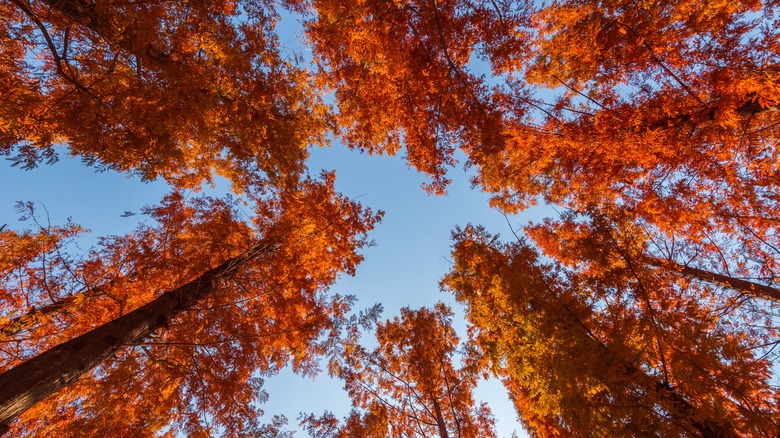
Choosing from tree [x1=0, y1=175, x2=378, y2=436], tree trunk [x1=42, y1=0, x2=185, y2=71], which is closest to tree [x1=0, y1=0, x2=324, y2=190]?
tree trunk [x1=42, y1=0, x2=185, y2=71]

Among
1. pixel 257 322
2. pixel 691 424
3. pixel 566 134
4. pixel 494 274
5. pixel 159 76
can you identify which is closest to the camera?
pixel 691 424

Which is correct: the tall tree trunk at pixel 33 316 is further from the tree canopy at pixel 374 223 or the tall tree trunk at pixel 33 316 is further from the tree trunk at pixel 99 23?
the tree trunk at pixel 99 23

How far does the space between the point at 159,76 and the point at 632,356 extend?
8570mm

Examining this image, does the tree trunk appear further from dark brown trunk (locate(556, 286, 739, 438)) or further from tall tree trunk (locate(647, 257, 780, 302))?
tall tree trunk (locate(647, 257, 780, 302))

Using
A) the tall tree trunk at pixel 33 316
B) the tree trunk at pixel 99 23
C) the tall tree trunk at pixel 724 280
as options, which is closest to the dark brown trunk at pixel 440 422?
the tall tree trunk at pixel 724 280

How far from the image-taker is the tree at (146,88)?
3680 mm

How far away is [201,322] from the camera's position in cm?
635

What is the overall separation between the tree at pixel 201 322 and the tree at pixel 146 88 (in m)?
1.44

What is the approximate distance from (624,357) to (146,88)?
28.1 ft

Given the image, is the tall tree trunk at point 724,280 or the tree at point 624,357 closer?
the tree at point 624,357

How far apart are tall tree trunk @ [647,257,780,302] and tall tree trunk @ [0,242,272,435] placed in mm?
8757

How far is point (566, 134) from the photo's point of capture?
8203mm

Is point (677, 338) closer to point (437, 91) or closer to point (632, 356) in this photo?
point (632, 356)

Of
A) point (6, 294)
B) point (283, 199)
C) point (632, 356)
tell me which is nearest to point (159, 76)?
point (283, 199)
